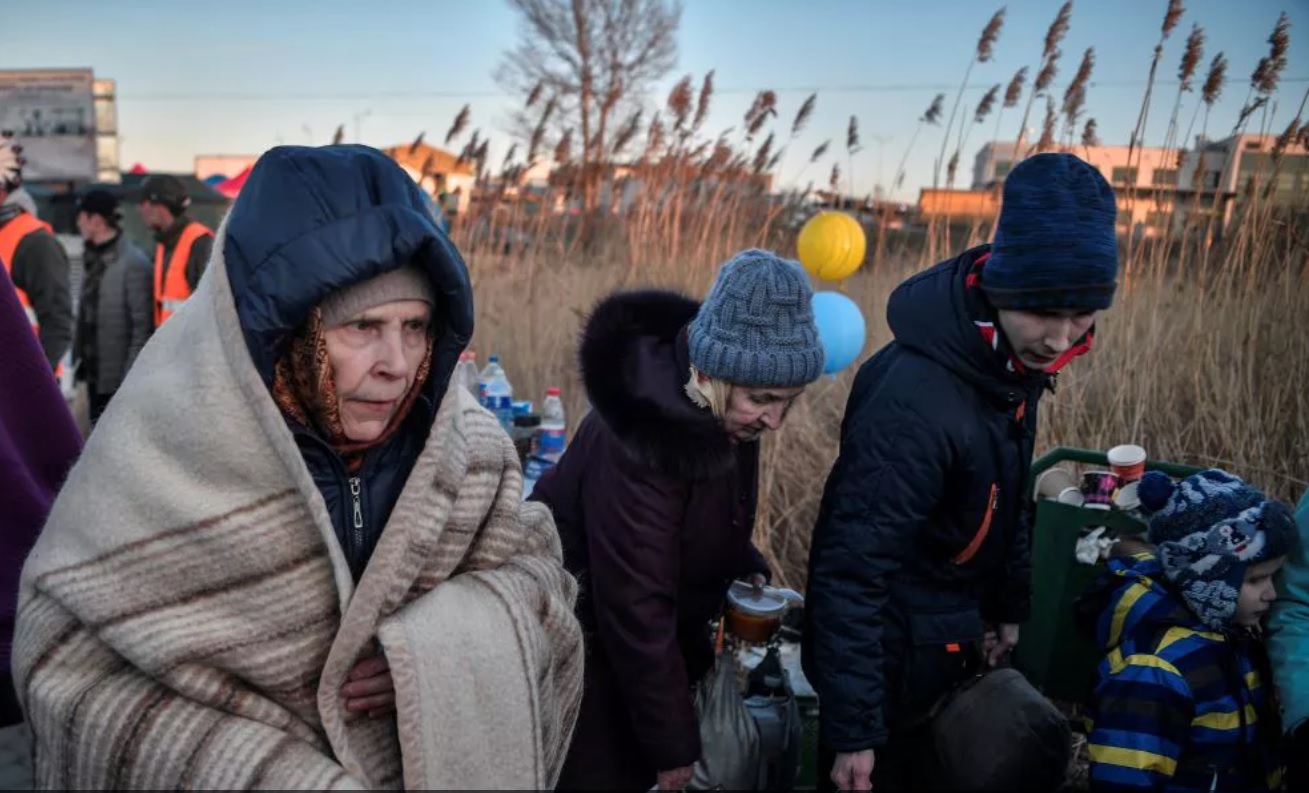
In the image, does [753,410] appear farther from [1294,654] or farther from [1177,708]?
[1294,654]

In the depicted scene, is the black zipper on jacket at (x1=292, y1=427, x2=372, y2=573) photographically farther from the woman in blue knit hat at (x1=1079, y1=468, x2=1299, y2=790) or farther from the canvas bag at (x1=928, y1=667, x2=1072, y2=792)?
the woman in blue knit hat at (x1=1079, y1=468, x2=1299, y2=790)

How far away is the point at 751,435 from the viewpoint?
2.06 metres

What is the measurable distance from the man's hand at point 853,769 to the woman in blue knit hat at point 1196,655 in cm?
52

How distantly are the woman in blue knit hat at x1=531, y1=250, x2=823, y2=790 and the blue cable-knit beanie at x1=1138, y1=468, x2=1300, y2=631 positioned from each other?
105 cm

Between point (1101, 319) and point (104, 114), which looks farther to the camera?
point (104, 114)

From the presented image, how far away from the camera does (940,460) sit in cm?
194

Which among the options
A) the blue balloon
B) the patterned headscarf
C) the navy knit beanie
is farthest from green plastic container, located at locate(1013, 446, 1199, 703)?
the patterned headscarf

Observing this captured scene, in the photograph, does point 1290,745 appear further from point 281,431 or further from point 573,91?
point 573,91

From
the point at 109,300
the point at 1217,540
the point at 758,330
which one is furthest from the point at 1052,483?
the point at 109,300

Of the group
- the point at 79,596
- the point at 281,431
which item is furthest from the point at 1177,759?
the point at 79,596

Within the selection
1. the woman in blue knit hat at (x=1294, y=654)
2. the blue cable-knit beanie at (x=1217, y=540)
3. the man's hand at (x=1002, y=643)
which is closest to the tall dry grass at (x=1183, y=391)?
the man's hand at (x=1002, y=643)

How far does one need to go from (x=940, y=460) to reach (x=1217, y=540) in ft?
2.55

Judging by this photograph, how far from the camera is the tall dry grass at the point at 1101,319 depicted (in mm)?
3846

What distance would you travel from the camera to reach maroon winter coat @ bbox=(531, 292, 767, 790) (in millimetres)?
1934
